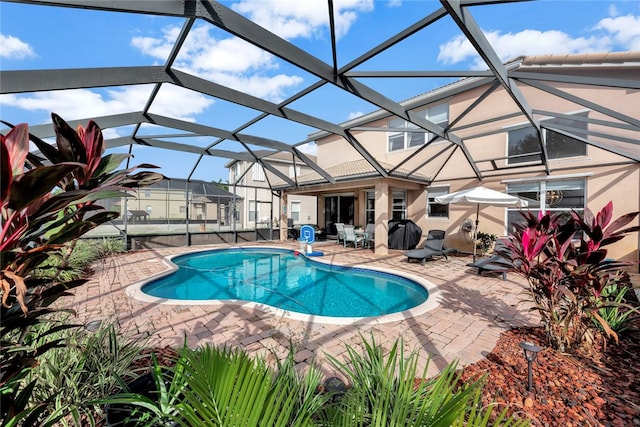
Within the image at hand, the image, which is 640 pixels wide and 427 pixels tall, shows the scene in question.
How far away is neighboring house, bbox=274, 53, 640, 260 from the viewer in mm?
7566

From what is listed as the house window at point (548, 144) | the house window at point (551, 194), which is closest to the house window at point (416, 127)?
the house window at point (548, 144)

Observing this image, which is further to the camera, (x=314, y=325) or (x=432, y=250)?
(x=432, y=250)

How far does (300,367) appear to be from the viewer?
118 inches

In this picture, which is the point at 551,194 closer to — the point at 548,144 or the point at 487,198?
the point at 548,144

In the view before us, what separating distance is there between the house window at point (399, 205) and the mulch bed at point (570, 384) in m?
10.4

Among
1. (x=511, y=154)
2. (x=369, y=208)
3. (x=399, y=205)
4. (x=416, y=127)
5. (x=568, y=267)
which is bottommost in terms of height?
(x=568, y=267)

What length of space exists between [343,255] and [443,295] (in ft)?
18.4

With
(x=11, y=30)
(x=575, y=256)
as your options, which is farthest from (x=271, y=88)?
(x=575, y=256)

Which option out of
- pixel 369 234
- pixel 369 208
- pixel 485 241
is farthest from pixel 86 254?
pixel 485 241

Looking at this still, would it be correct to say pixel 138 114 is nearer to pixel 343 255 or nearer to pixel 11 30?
pixel 11 30

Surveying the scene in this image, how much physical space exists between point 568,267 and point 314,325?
133 inches

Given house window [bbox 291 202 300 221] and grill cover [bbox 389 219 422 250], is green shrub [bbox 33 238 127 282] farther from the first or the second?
house window [bbox 291 202 300 221]

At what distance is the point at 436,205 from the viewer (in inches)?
496

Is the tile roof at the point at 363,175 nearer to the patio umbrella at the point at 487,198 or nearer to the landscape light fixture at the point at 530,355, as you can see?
the patio umbrella at the point at 487,198
